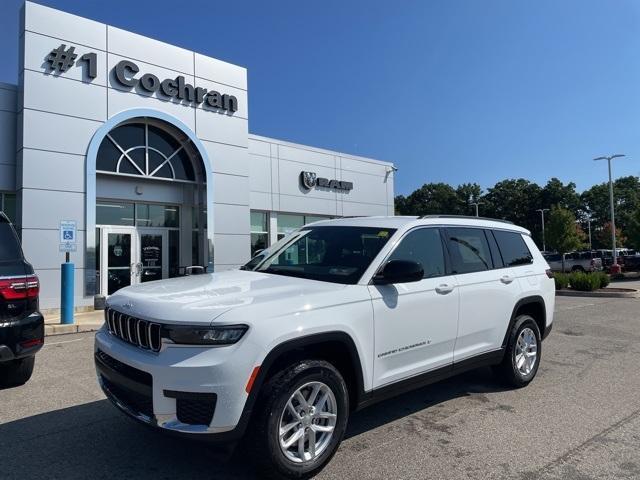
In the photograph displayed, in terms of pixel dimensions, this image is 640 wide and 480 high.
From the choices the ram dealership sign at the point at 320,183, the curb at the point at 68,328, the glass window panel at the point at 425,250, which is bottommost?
the curb at the point at 68,328

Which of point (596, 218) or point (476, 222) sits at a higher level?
point (596, 218)

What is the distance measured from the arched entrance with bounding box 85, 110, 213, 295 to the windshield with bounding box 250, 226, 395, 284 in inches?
389

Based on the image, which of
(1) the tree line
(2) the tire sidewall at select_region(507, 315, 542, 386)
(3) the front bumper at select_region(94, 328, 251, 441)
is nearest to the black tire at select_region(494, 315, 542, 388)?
(2) the tire sidewall at select_region(507, 315, 542, 386)

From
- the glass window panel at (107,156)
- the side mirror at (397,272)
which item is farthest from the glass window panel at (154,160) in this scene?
the side mirror at (397,272)

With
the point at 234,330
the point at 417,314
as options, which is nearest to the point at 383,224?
the point at 417,314

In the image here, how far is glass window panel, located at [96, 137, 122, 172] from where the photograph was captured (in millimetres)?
13578

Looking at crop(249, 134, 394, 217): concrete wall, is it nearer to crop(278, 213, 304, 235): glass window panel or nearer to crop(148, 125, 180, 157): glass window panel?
crop(278, 213, 304, 235): glass window panel

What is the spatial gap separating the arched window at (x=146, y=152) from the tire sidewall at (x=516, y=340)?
11897 mm

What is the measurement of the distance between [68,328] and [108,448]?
22.8ft

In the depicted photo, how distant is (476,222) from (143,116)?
37.9 feet

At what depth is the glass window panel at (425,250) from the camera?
4.24 metres

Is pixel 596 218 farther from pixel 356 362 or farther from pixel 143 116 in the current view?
pixel 356 362

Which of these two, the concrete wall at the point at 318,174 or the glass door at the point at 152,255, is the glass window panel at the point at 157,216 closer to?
the glass door at the point at 152,255

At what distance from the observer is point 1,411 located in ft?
15.3
